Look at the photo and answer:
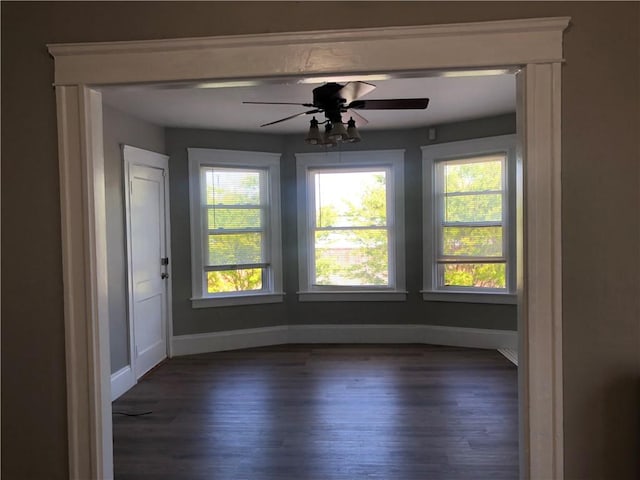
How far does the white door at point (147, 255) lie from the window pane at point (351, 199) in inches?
69.7

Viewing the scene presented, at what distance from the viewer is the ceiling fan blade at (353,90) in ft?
9.67

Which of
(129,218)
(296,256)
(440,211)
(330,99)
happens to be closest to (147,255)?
(129,218)

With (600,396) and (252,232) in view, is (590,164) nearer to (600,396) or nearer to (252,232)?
(600,396)

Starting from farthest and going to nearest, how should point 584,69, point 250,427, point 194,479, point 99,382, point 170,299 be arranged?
point 170,299 → point 250,427 → point 194,479 → point 99,382 → point 584,69

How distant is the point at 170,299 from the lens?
516cm

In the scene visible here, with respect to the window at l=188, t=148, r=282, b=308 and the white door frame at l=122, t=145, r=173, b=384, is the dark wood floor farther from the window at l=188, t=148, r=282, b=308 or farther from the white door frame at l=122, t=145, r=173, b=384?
the window at l=188, t=148, r=282, b=308

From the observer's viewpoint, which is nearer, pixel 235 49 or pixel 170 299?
pixel 235 49

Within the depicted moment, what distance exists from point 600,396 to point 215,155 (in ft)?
14.3

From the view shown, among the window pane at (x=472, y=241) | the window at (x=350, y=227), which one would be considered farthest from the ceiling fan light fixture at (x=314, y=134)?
the window pane at (x=472, y=241)

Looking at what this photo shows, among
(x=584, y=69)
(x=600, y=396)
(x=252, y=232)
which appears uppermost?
(x=584, y=69)

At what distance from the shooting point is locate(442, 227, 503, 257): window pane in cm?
520

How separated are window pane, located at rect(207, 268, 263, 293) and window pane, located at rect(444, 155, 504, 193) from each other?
7.90ft

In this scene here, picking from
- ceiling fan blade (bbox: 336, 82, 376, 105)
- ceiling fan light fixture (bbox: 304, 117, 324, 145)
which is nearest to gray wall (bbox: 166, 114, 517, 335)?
ceiling fan light fixture (bbox: 304, 117, 324, 145)

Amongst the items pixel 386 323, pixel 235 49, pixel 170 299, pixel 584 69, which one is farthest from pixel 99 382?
pixel 386 323
